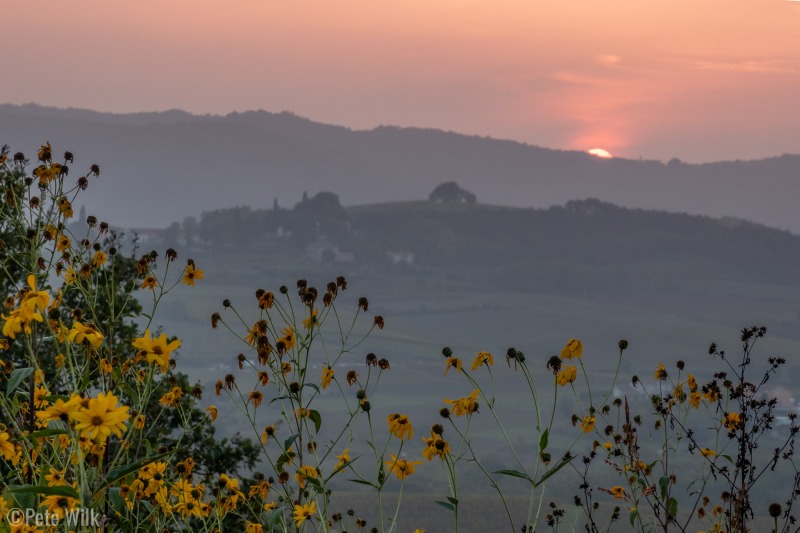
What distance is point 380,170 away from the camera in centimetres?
18575

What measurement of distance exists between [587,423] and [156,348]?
69.4 inches

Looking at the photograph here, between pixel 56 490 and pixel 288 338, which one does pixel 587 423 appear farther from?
pixel 56 490

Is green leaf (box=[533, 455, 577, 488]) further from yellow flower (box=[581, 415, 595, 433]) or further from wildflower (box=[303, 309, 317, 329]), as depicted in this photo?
wildflower (box=[303, 309, 317, 329])

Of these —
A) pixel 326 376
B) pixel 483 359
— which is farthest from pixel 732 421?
pixel 326 376

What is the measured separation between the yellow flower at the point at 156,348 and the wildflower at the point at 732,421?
2.35 m

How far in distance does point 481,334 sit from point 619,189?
73.3 m

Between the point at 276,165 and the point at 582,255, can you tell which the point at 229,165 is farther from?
the point at 582,255

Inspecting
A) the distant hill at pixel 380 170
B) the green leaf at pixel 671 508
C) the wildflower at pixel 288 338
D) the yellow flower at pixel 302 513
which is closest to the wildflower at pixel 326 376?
the wildflower at pixel 288 338

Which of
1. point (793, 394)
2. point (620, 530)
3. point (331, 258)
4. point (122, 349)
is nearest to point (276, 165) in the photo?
point (331, 258)

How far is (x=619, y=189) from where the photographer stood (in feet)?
570

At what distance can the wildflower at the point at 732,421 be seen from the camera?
379 cm

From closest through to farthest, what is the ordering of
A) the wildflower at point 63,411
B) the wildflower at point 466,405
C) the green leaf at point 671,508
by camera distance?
the wildflower at point 63,411, the wildflower at point 466,405, the green leaf at point 671,508

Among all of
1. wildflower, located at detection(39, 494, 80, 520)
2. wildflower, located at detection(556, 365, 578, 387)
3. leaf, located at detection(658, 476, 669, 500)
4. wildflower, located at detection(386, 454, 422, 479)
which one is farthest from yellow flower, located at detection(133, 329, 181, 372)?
leaf, located at detection(658, 476, 669, 500)

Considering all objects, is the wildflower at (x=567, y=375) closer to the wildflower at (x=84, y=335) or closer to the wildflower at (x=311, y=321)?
the wildflower at (x=311, y=321)
